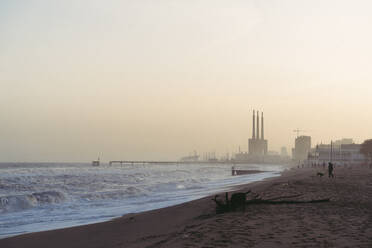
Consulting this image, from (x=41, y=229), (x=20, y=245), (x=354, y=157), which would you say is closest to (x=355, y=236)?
(x=20, y=245)

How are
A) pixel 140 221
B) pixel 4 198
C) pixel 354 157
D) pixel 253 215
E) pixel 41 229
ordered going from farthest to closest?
pixel 354 157, pixel 4 198, pixel 140 221, pixel 41 229, pixel 253 215

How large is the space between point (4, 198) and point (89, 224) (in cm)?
986

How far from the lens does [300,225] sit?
28.2 ft

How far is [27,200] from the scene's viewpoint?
1938cm

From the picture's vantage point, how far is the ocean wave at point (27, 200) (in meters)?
17.6

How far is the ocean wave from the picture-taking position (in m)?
17.6

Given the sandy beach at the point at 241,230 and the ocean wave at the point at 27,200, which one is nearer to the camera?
the sandy beach at the point at 241,230

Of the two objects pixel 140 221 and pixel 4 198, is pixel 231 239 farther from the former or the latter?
pixel 4 198

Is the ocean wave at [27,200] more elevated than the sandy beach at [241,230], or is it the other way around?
the sandy beach at [241,230]

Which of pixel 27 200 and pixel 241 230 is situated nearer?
pixel 241 230

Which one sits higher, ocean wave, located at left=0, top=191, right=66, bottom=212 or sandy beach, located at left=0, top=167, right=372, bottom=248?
sandy beach, located at left=0, top=167, right=372, bottom=248

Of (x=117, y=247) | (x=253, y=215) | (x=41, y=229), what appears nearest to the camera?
(x=117, y=247)

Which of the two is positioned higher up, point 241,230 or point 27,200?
point 241,230

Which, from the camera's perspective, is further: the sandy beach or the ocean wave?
the ocean wave
